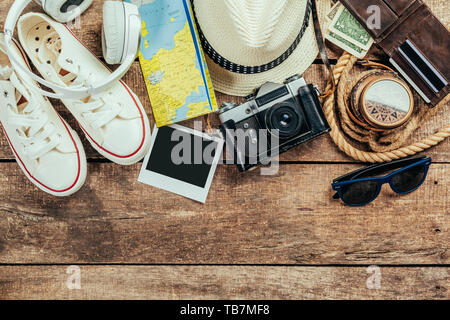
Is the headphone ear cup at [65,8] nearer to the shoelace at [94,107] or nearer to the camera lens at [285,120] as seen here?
the shoelace at [94,107]

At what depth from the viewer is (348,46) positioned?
0.95 m

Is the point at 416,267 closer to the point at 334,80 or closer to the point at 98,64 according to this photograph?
the point at 334,80

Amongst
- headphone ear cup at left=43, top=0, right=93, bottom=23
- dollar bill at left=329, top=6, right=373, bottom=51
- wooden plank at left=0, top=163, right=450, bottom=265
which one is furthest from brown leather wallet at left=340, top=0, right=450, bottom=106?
headphone ear cup at left=43, top=0, right=93, bottom=23

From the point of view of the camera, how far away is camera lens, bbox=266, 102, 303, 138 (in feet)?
2.83

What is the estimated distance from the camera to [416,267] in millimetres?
1000

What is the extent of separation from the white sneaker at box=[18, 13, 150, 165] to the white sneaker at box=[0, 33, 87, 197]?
51 millimetres

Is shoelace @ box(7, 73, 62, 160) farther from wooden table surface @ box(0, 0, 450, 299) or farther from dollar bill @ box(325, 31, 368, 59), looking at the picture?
dollar bill @ box(325, 31, 368, 59)

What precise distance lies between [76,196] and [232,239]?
451mm

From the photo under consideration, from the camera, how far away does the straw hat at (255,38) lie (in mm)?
758

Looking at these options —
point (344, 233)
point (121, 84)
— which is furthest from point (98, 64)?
point (344, 233)
